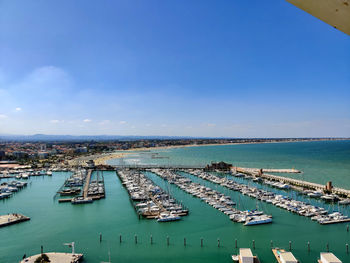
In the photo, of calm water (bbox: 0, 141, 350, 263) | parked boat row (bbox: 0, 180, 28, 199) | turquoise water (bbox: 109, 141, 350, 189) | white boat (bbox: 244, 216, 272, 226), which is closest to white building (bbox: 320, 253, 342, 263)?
calm water (bbox: 0, 141, 350, 263)

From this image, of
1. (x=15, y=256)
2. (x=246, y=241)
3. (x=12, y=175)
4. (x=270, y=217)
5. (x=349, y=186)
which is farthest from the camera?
(x=12, y=175)

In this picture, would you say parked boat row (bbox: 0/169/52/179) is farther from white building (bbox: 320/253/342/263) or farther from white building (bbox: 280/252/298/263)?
white building (bbox: 320/253/342/263)

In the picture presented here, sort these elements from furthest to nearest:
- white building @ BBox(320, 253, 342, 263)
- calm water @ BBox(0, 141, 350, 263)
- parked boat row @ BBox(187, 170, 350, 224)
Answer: parked boat row @ BBox(187, 170, 350, 224) → calm water @ BBox(0, 141, 350, 263) → white building @ BBox(320, 253, 342, 263)

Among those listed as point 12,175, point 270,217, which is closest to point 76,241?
point 270,217

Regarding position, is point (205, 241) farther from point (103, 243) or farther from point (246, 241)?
point (103, 243)

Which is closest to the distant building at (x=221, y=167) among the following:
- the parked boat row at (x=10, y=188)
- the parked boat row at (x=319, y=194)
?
the parked boat row at (x=319, y=194)
